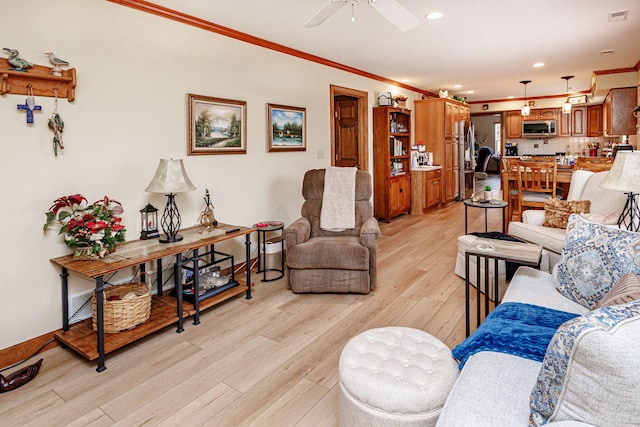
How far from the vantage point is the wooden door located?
6.11m

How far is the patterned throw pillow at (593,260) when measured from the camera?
183cm

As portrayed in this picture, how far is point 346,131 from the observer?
20.4ft

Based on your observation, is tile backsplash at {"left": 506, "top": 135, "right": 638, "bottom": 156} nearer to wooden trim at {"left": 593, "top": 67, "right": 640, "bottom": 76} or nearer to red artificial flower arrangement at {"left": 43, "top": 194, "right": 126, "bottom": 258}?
wooden trim at {"left": 593, "top": 67, "right": 640, "bottom": 76}

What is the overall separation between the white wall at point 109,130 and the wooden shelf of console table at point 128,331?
0.20m

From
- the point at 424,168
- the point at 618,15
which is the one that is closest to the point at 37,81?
the point at 618,15

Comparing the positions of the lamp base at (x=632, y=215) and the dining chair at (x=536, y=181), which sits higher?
the dining chair at (x=536, y=181)

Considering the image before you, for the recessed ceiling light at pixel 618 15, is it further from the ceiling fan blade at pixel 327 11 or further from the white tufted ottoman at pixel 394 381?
the white tufted ottoman at pixel 394 381

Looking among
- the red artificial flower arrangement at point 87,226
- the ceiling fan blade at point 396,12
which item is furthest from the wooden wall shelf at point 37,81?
the ceiling fan blade at point 396,12

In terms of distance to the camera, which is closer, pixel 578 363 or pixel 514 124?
pixel 578 363

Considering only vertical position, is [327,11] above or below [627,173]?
above

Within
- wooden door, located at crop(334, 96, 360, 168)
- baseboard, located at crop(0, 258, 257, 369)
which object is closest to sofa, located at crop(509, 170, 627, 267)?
wooden door, located at crop(334, 96, 360, 168)

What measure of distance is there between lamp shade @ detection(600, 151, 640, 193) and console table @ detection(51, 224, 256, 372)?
8.60ft

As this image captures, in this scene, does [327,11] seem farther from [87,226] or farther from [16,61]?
[87,226]

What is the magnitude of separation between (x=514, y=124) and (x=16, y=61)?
10.6 meters
